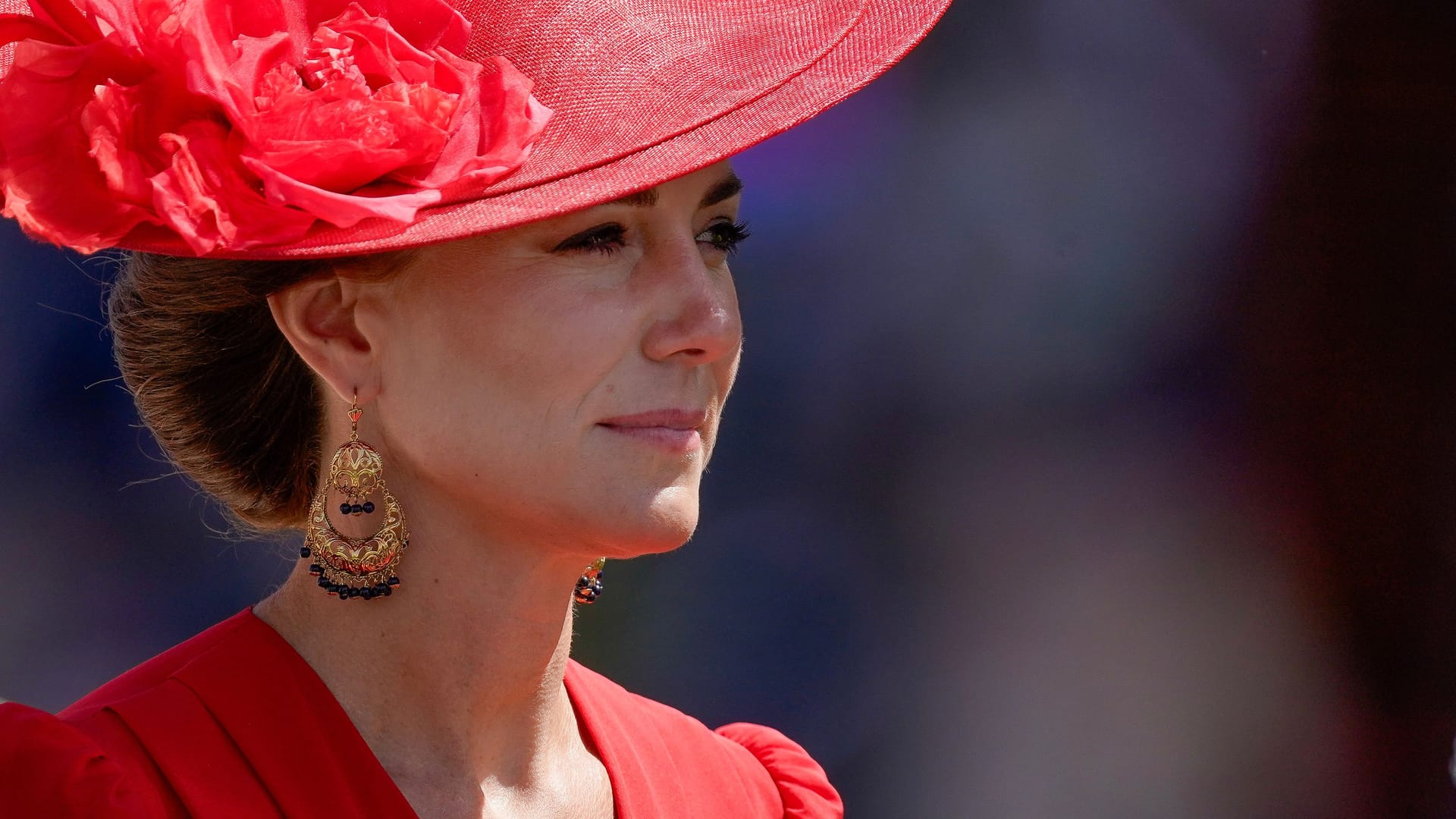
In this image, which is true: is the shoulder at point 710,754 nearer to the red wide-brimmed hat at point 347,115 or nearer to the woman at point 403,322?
the woman at point 403,322

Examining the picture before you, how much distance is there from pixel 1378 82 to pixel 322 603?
2.37 meters

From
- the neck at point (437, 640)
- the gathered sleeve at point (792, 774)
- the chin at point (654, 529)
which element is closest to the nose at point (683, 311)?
the chin at point (654, 529)

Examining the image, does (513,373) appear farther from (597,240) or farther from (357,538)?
(357,538)

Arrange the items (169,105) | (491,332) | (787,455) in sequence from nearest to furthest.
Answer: (169,105), (491,332), (787,455)

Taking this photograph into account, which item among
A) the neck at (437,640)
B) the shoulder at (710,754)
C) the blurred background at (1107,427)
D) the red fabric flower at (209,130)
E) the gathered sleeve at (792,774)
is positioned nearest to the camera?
the red fabric flower at (209,130)

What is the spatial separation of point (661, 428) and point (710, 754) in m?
0.66

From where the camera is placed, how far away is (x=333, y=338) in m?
1.48

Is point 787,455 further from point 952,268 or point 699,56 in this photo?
point 699,56

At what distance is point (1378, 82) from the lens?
2859mm

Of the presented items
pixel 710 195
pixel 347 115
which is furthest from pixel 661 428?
pixel 347 115

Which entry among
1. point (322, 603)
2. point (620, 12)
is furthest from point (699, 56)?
point (322, 603)

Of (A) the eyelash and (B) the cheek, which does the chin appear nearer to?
(B) the cheek

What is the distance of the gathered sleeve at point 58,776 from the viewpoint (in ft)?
4.09

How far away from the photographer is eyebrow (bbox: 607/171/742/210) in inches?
56.8
